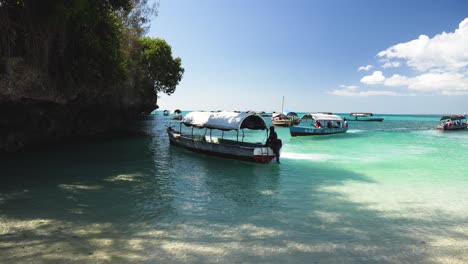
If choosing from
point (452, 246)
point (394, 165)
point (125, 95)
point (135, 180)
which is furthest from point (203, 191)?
point (125, 95)

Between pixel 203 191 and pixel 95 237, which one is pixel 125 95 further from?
pixel 95 237

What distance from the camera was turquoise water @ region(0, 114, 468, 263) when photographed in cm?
628

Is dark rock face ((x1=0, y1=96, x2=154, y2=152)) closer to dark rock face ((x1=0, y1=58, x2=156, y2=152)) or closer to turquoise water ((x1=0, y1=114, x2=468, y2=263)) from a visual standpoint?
dark rock face ((x1=0, y1=58, x2=156, y2=152))

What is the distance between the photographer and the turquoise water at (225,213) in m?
6.28

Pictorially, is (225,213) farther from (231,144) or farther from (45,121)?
(45,121)

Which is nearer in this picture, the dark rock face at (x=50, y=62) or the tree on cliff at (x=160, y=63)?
the dark rock face at (x=50, y=62)

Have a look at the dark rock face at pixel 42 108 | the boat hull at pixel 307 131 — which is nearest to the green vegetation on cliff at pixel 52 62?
the dark rock face at pixel 42 108

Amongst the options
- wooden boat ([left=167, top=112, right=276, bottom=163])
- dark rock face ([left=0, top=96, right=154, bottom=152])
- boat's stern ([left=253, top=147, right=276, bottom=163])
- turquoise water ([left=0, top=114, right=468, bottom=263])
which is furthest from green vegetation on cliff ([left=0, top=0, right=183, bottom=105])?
boat's stern ([left=253, top=147, right=276, bottom=163])

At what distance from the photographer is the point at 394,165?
18328mm

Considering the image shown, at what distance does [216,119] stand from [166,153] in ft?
15.7

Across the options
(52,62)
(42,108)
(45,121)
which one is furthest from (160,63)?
(52,62)

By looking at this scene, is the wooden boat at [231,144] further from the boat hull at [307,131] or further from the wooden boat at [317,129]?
the wooden boat at [317,129]

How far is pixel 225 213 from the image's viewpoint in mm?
8812

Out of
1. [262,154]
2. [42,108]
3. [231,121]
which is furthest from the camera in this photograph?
[42,108]
